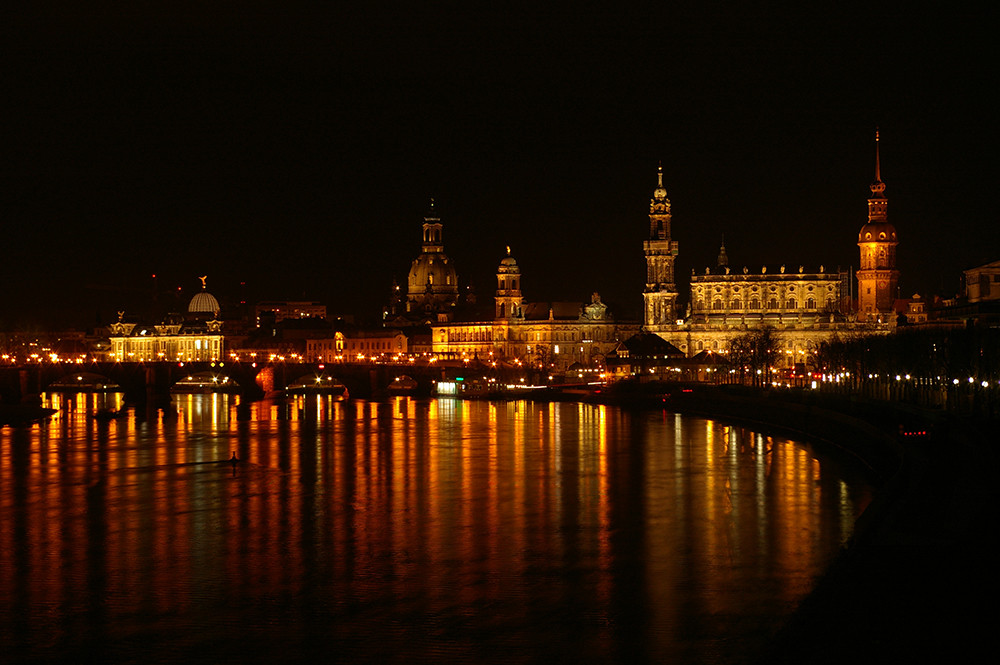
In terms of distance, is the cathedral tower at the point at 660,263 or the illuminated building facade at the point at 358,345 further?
the illuminated building facade at the point at 358,345

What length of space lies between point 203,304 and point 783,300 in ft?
283

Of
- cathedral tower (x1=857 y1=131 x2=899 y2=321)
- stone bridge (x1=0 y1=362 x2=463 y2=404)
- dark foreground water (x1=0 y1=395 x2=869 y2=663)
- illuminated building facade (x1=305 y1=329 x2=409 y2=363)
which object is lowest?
dark foreground water (x1=0 y1=395 x2=869 y2=663)

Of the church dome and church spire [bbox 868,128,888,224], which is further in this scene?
the church dome

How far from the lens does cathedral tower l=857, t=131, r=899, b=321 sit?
117 m

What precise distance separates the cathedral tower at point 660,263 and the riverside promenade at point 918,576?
91.6m

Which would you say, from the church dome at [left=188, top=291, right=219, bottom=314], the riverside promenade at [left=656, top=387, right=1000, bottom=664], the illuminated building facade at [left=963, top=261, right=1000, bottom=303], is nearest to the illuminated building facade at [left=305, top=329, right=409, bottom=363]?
the church dome at [left=188, top=291, right=219, bottom=314]

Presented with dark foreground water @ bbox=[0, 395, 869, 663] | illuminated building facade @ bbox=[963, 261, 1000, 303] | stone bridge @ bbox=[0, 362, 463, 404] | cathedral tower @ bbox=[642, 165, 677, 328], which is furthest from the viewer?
cathedral tower @ bbox=[642, 165, 677, 328]

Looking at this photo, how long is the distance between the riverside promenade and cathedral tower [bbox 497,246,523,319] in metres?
110

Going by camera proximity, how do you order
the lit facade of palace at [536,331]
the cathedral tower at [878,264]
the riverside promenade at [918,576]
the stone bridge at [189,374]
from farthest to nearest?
1. the lit facade of palace at [536,331]
2. the cathedral tower at [878,264]
3. the stone bridge at [189,374]
4. the riverside promenade at [918,576]

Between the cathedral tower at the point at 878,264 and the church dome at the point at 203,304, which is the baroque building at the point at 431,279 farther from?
the cathedral tower at the point at 878,264

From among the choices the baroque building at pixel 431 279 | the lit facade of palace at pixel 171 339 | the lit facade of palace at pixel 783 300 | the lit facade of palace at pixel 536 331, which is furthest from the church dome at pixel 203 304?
the lit facade of palace at pixel 783 300

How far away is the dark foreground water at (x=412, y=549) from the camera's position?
21.4 metres

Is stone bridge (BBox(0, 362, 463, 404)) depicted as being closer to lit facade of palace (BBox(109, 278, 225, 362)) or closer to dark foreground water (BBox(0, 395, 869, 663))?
dark foreground water (BBox(0, 395, 869, 663))

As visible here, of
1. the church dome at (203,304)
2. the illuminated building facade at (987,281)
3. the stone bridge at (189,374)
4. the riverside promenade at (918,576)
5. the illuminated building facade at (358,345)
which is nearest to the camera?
the riverside promenade at (918,576)
